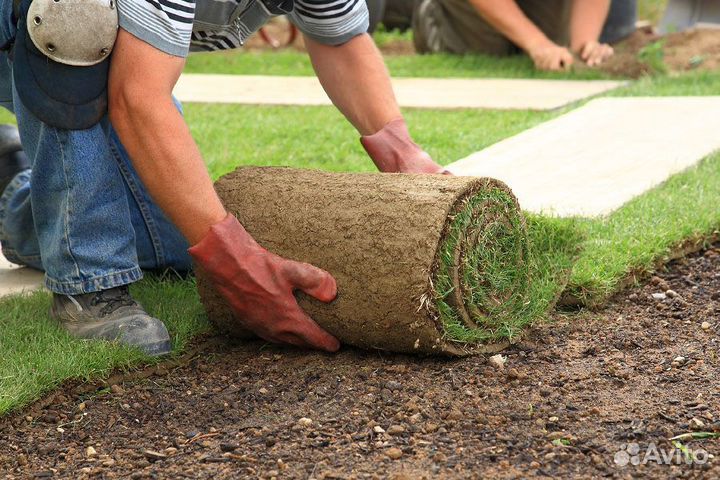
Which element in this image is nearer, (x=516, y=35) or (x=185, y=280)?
(x=185, y=280)

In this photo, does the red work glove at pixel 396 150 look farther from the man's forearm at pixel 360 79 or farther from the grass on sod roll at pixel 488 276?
the grass on sod roll at pixel 488 276

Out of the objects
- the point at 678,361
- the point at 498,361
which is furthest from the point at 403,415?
the point at 678,361

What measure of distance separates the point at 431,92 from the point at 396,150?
3.13m

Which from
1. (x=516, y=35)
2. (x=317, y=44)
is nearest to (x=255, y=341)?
(x=317, y=44)

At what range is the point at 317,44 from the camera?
3170 millimetres

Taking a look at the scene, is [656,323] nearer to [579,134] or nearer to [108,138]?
[108,138]

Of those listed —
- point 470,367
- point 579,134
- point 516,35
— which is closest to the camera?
point 470,367

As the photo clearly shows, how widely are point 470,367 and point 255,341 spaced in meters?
0.63

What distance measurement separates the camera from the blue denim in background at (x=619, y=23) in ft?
23.3

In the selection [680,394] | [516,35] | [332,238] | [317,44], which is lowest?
[516,35]

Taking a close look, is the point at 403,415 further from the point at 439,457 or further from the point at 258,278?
the point at 258,278

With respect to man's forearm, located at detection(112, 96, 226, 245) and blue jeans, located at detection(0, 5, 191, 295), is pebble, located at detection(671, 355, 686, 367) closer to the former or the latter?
man's forearm, located at detection(112, 96, 226, 245)

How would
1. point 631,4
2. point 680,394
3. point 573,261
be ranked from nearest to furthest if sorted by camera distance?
point 680,394, point 573,261, point 631,4

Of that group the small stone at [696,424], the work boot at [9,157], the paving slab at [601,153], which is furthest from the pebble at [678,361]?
the work boot at [9,157]
